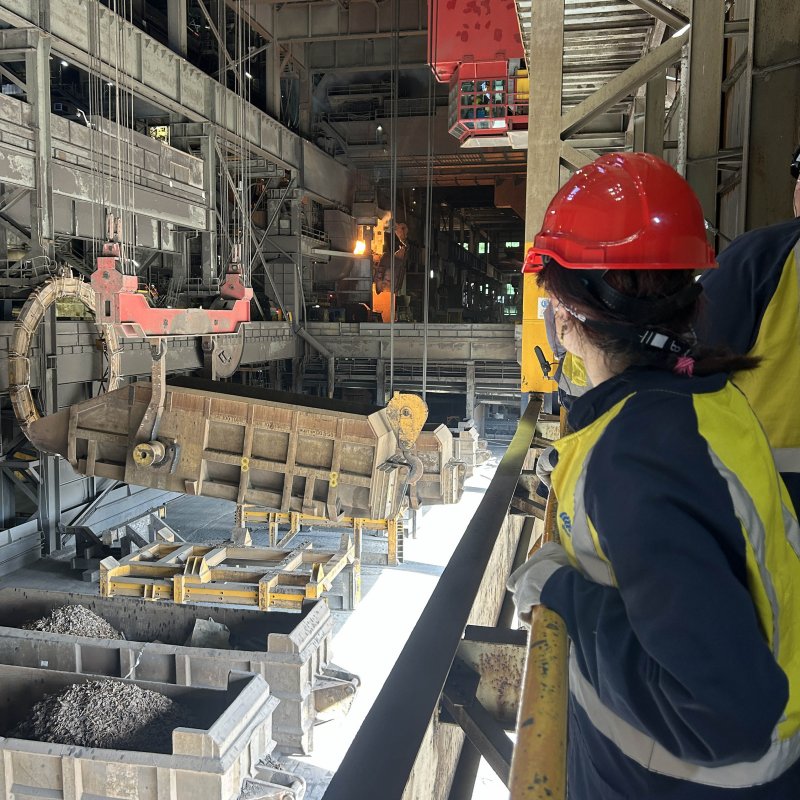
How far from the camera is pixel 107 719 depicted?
541cm

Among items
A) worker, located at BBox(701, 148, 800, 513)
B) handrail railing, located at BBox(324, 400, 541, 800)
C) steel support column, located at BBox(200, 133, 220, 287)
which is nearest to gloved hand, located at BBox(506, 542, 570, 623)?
handrail railing, located at BBox(324, 400, 541, 800)

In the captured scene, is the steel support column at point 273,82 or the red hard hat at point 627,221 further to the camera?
the steel support column at point 273,82

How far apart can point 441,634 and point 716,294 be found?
4.00 feet

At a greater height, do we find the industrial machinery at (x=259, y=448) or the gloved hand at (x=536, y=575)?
the gloved hand at (x=536, y=575)

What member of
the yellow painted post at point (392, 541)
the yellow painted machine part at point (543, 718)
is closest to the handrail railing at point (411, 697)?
the yellow painted machine part at point (543, 718)

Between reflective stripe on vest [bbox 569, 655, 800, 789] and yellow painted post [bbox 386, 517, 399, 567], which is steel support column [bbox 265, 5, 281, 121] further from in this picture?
reflective stripe on vest [bbox 569, 655, 800, 789]

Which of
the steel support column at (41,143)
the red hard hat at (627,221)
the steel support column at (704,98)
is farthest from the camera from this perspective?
the steel support column at (41,143)

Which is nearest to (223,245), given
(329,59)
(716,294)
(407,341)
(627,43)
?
(407,341)

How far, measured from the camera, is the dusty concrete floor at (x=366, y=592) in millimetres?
6879

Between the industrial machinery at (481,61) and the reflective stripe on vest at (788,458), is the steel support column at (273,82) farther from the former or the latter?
the reflective stripe on vest at (788,458)

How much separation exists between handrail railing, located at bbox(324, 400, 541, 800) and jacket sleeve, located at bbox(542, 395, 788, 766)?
397 mm

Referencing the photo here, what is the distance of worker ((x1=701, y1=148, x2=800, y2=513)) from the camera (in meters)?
1.80

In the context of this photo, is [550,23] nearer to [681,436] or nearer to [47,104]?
[681,436]

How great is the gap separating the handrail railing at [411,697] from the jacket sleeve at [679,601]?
40cm
